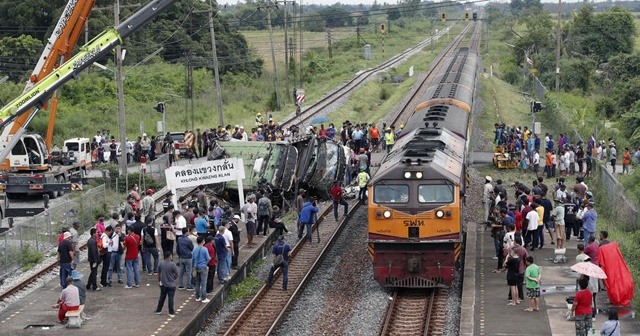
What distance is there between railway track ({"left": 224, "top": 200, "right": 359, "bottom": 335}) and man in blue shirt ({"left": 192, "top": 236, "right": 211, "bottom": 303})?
0.93m

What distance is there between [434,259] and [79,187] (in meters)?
18.2

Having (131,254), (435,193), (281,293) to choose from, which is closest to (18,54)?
(131,254)

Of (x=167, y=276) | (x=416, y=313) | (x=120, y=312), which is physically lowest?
(x=416, y=313)

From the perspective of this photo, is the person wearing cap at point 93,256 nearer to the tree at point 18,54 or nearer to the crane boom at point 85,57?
the crane boom at point 85,57

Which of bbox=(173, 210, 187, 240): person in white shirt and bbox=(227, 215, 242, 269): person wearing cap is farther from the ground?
bbox=(173, 210, 187, 240): person in white shirt

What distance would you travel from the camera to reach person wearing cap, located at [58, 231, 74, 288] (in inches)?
767

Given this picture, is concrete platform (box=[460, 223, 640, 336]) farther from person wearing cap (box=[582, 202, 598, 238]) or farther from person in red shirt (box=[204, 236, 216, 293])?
person in red shirt (box=[204, 236, 216, 293])

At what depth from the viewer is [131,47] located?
6575 cm

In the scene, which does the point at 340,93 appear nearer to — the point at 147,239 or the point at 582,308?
the point at 147,239

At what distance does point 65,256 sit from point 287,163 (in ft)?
33.9

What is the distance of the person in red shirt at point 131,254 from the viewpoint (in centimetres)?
2028

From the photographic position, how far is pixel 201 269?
19.0 meters

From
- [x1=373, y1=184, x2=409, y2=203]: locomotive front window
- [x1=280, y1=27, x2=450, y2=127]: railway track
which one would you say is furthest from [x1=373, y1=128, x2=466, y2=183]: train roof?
[x1=280, y1=27, x2=450, y2=127]: railway track

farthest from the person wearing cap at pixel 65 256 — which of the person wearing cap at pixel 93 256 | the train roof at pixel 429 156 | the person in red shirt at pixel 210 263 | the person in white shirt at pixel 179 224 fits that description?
the train roof at pixel 429 156
